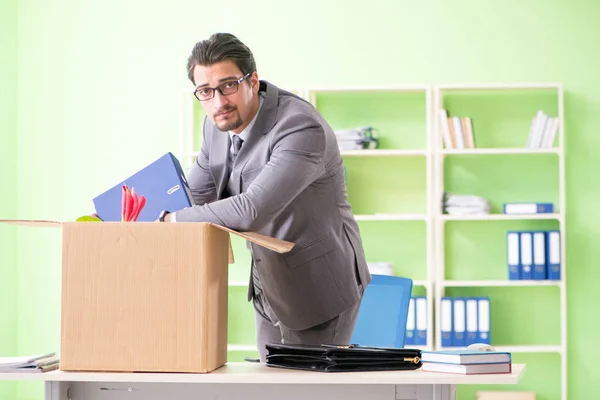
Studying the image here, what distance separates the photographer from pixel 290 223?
2.35 meters

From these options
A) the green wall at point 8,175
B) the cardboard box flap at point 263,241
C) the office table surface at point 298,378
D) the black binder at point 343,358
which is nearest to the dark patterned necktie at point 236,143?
the cardboard box flap at point 263,241

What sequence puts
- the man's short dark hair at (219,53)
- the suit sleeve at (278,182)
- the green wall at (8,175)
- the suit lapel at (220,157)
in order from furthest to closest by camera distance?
the green wall at (8,175) → the suit lapel at (220,157) → the man's short dark hair at (219,53) → the suit sleeve at (278,182)

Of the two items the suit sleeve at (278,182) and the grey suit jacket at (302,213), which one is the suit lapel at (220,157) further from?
the suit sleeve at (278,182)

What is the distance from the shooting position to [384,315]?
2.95 meters

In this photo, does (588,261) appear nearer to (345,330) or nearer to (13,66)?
(345,330)

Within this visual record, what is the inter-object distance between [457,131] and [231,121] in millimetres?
2850

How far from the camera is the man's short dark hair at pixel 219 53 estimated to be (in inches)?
86.7

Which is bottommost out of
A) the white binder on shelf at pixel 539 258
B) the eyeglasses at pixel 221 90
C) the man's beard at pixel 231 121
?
the white binder on shelf at pixel 539 258

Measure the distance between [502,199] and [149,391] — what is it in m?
3.58

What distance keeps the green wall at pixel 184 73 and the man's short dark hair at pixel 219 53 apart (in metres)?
2.93

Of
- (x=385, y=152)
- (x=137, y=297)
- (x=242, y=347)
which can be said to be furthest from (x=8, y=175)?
(x=137, y=297)

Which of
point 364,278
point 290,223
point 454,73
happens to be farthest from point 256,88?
point 454,73

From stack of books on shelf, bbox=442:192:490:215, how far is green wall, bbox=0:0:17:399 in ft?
8.65

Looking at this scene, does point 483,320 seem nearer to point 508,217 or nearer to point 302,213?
point 508,217
